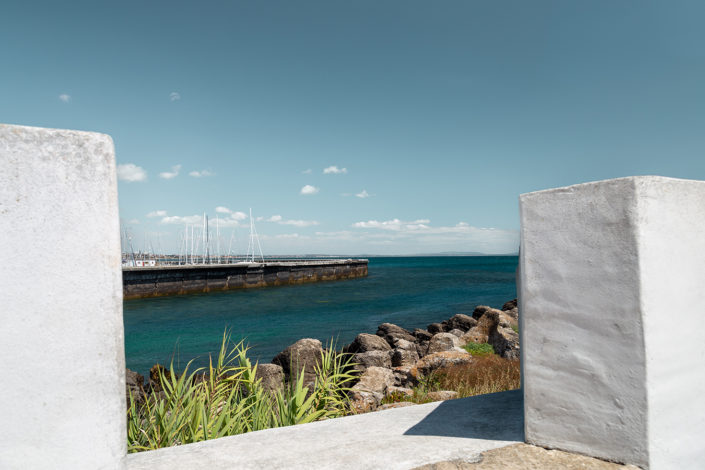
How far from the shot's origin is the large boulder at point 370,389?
18.9 feet

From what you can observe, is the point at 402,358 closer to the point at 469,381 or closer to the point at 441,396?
the point at 469,381

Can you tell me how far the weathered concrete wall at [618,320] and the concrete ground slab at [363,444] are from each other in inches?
17.0

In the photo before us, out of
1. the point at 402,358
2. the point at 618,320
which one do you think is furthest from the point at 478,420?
the point at 402,358

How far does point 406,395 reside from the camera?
20.5 feet

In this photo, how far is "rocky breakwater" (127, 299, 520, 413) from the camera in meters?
6.37

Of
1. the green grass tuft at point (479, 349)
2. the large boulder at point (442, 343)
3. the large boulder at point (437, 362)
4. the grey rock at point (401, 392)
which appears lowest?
the green grass tuft at point (479, 349)

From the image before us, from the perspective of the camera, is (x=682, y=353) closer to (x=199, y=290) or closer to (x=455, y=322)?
(x=455, y=322)

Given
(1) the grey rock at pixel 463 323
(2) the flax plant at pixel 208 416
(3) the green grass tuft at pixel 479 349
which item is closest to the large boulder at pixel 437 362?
(3) the green grass tuft at pixel 479 349

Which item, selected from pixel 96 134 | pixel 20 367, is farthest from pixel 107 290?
pixel 96 134

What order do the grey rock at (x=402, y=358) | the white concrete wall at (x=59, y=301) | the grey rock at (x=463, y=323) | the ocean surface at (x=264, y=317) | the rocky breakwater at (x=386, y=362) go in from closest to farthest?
1. the white concrete wall at (x=59, y=301)
2. the rocky breakwater at (x=386, y=362)
3. the grey rock at (x=402, y=358)
4. the grey rock at (x=463, y=323)
5. the ocean surface at (x=264, y=317)

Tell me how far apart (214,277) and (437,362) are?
3204cm

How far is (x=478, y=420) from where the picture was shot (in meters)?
2.82

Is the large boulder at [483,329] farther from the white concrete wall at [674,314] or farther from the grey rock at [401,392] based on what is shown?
the white concrete wall at [674,314]

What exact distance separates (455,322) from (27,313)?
14543mm
